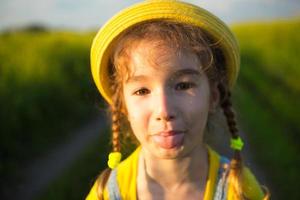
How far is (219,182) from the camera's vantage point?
2.14 metres

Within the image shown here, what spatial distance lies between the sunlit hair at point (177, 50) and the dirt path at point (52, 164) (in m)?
3.04

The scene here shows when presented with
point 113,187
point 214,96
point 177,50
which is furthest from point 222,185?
point 177,50

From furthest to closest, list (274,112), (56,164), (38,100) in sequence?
(274,112), (38,100), (56,164)

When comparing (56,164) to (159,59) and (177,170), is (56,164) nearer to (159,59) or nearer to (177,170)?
(177,170)

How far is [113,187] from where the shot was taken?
7.05ft

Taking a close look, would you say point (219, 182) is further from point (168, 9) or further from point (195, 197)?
point (168, 9)

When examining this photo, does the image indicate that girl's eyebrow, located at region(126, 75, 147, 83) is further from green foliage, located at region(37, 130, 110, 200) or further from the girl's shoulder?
green foliage, located at region(37, 130, 110, 200)

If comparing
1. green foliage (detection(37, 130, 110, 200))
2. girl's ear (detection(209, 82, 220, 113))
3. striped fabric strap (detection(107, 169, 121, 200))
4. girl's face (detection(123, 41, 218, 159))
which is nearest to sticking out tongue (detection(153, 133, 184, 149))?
girl's face (detection(123, 41, 218, 159))

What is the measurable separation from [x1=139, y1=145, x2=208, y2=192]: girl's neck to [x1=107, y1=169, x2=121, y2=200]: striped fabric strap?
0.17 metres

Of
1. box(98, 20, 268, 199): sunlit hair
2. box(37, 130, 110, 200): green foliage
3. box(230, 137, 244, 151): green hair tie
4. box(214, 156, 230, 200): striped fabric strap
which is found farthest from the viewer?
box(37, 130, 110, 200): green foliage

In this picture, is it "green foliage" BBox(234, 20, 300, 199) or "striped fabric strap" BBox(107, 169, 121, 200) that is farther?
"green foliage" BBox(234, 20, 300, 199)

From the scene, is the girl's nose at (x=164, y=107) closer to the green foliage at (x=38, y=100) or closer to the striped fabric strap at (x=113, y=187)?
the striped fabric strap at (x=113, y=187)

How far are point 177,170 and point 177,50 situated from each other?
702 mm

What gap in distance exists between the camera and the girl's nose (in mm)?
1764
